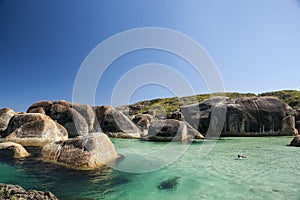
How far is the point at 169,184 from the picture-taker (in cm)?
634

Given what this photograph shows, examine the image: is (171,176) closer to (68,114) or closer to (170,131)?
(170,131)

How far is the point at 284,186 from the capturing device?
19.4 ft

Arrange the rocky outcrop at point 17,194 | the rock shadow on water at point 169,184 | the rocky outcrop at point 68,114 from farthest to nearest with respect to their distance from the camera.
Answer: the rocky outcrop at point 68,114, the rock shadow on water at point 169,184, the rocky outcrop at point 17,194

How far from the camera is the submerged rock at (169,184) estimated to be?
601cm

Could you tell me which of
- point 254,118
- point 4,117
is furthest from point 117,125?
point 254,118

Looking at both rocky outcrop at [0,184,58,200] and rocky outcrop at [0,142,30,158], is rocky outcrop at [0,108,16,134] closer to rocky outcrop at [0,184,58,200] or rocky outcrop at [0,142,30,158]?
rocky outcrop at [0,142,30,158]

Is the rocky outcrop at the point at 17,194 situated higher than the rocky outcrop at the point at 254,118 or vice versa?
the rocky outcrop at the point at 254,118

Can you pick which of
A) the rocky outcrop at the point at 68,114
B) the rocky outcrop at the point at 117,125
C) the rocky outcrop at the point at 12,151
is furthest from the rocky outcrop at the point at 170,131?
the rocky outcrop at the point at 12,151

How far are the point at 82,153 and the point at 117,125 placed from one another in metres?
15.7

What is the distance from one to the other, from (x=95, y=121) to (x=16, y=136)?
41.2 feet

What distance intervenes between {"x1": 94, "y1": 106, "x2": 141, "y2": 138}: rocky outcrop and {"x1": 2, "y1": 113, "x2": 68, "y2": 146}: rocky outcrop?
7.76 meters

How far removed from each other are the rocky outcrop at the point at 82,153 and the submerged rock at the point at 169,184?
3184 mm

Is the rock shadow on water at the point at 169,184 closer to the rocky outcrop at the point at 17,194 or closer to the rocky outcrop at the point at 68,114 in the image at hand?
the rocky outcrop at the point at 17,194

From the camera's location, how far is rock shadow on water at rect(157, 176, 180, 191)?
5.96m
